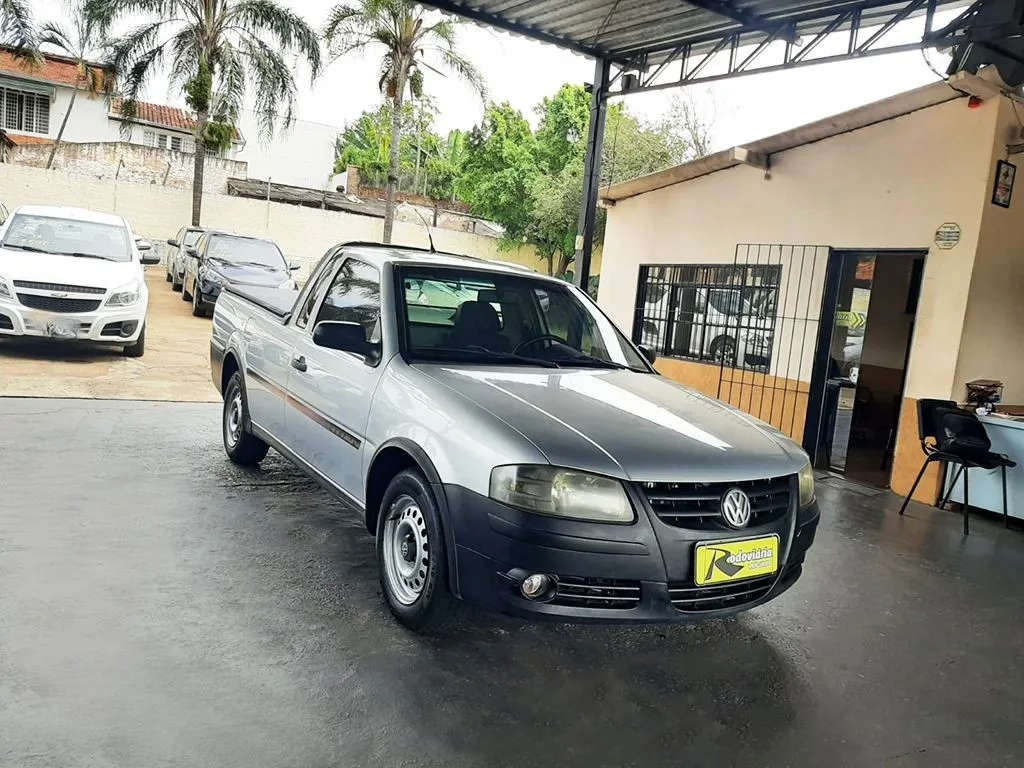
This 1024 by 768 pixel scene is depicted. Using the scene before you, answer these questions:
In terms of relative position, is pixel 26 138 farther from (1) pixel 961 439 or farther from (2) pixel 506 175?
(1) pixel 961 439

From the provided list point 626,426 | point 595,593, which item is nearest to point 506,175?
point 626,426

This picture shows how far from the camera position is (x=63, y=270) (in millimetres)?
8250

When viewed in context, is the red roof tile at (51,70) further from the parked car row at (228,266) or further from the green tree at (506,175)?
the parked car row at (228,266)

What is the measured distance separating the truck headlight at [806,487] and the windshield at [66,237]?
27.1 feet

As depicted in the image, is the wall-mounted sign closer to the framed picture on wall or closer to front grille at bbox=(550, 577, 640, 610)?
the framed picture on wall

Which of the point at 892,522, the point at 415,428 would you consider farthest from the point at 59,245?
the point at 892,522

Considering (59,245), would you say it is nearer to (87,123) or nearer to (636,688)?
(636,688)

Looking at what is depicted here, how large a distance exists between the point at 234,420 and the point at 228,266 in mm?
8870

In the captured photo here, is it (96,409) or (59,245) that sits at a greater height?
(59,245)

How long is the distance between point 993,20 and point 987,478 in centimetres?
355

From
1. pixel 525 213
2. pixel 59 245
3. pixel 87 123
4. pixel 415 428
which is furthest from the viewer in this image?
pixel 87 123

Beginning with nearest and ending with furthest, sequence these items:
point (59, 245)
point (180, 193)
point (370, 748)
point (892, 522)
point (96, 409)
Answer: point (370, 748) < point (892, 522) < point (96, 409) < point (59, 245) < point (180, 193)

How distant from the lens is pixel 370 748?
8.43 feet

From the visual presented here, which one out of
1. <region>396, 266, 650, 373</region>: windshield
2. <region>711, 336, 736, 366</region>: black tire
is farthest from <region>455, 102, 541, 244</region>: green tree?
<region>396, 266, 650, 373</region>: windshield
